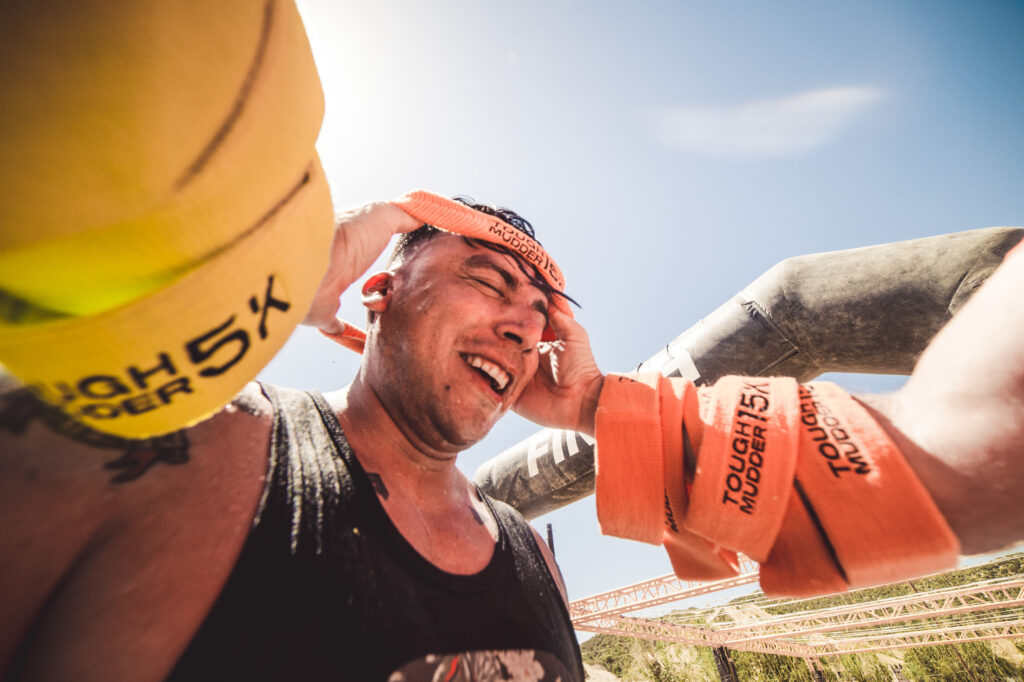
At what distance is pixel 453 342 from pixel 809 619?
20970 millimetres

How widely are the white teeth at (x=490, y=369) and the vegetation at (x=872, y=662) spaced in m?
21.9

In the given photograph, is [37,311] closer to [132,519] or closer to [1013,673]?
[132,519]

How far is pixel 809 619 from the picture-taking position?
48.9 feet

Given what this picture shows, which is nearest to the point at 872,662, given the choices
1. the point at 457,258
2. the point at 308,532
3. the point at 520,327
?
the point at 520,327

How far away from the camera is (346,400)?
6.08ft

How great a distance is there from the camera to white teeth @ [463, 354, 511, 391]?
190cm

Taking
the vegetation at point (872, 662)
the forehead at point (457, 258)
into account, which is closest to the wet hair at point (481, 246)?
the forehead at point (457, 258)

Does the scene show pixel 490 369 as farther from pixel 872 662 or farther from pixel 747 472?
pixel 872 662

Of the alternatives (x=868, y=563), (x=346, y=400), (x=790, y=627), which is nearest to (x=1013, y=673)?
(x=790, y=627)

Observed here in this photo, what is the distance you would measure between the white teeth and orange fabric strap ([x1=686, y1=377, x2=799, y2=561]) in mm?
986

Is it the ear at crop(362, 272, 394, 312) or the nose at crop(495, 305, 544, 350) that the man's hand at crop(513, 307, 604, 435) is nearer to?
the nose at crop(495, 305, 544, 350)

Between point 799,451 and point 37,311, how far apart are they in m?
2.00

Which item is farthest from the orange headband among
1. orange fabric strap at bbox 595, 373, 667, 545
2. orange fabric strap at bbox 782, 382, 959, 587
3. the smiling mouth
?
orange fabric strap at bbox 782, 382, 959, 587

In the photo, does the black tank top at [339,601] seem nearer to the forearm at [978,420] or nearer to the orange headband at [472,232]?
the orange headband at [472,232]
